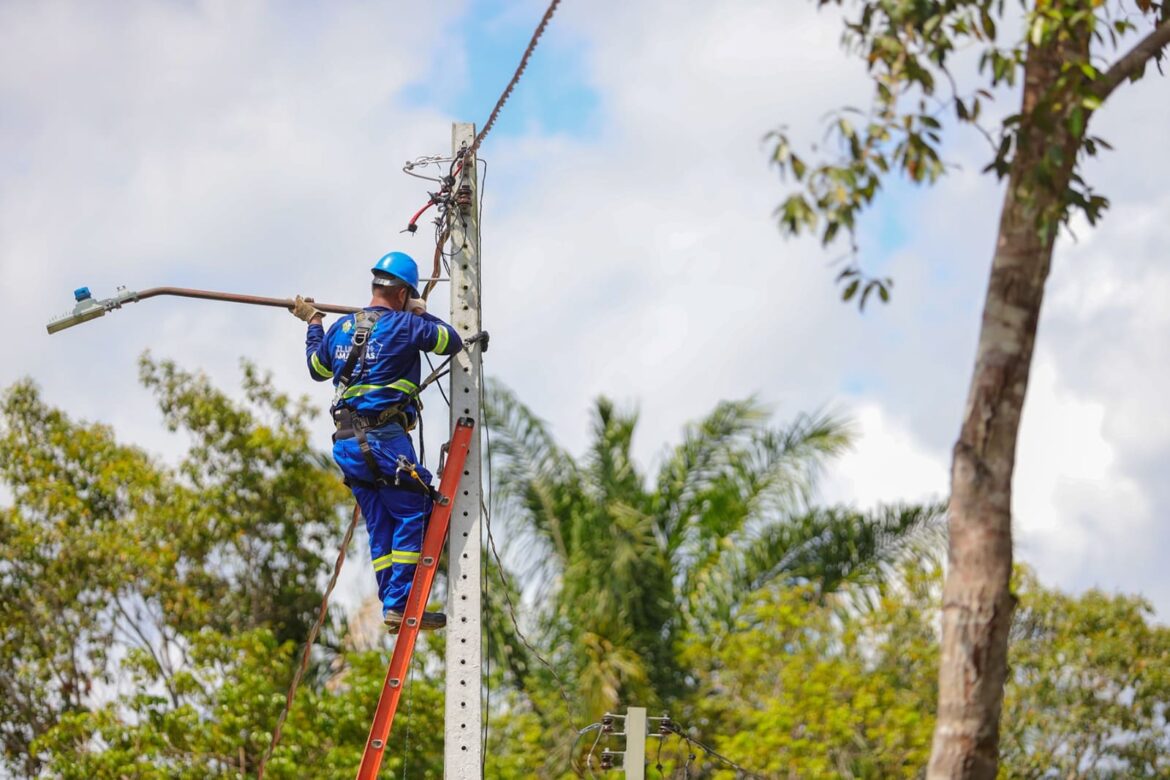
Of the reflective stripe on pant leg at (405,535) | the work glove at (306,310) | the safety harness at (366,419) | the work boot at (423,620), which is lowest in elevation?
the work boot at (423,620)

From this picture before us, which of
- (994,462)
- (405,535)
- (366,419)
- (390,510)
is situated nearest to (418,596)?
(405,535)

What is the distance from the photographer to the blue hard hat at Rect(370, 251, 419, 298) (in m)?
8.22

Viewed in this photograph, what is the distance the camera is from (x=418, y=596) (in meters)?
7.82

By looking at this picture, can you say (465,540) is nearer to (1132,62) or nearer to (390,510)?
(390,510)

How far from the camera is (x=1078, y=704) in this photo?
26.1 m

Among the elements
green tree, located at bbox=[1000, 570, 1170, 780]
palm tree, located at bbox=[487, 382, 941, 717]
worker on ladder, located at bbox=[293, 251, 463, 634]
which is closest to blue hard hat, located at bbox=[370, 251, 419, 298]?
worker on ladder, located at bbox=[293, 251, 463, 634]

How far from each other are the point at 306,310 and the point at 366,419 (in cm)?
78

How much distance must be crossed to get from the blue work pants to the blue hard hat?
706 millimetres

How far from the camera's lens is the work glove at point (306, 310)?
852 centimetres

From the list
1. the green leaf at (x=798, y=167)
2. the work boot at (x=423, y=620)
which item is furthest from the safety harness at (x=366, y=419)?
the green leaf at (x=798, y=167)

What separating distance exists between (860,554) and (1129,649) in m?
8.77

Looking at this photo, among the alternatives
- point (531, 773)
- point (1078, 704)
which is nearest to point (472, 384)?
point (531, 773)

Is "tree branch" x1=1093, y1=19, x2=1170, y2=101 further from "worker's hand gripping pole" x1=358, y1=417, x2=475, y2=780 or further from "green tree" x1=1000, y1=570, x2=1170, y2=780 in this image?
"green tree" x1=1000, y1=570, x2=1170, y2=780

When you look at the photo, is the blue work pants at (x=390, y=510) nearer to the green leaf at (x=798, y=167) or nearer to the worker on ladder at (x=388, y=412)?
the worker on ladder at (x=388, y=412)
